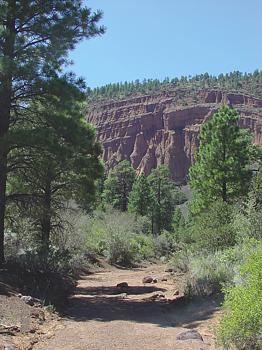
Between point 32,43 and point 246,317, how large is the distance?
11.8 meters

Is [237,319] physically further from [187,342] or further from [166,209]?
[166,209]

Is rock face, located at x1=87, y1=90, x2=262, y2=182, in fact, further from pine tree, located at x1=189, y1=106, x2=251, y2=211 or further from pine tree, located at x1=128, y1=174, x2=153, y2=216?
pine tree, located at x1=189, y1=106, x2=251, y2=211

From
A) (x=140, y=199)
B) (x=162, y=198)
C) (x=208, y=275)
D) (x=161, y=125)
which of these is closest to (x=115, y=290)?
(x=208, y=275)

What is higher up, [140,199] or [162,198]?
[162,198]

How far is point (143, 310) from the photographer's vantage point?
13.9 m

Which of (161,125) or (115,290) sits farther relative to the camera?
(161,125)

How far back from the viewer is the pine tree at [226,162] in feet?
87.5

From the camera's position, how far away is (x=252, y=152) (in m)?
30.5

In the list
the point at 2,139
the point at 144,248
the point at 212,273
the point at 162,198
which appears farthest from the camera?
the point at 162,198

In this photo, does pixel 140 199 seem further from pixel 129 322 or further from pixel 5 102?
pixel 129 322

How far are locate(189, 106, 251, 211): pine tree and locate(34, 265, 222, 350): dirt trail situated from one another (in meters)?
10.1

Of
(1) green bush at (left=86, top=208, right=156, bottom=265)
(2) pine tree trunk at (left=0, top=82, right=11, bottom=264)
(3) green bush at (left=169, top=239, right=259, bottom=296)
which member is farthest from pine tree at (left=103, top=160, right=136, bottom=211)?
(3) green bush at (left=169, top=239, right=259, bottom=296)

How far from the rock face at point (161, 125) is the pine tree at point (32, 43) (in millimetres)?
142959

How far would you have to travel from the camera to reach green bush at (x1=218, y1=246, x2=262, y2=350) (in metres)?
7.02
